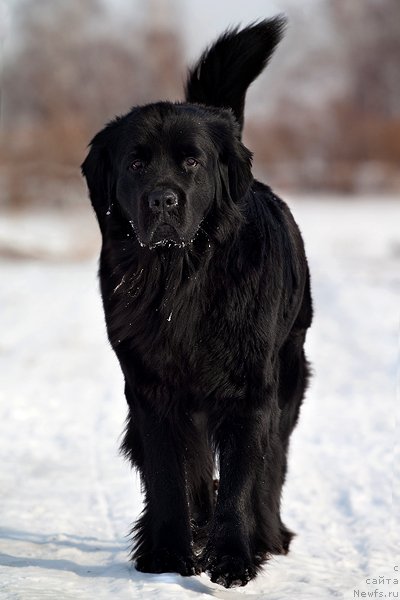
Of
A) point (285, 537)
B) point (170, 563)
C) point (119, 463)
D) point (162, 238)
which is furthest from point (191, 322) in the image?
point (119, 463)

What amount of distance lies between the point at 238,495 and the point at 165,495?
0.96 feet

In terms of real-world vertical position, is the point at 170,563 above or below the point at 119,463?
below

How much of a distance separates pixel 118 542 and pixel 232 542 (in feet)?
2.99

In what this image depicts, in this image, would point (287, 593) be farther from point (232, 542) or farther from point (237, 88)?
point (237, 88)

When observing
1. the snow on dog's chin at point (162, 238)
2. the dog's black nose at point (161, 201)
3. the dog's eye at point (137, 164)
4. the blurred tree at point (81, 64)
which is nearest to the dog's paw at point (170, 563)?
the snow on dog's chin at point (162, 238)

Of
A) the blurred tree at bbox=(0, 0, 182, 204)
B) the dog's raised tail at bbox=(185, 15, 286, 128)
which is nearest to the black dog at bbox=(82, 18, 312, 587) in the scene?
the dog's raised tail at bbox=(185, 15, 286, 128)

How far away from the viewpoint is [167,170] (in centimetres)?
354

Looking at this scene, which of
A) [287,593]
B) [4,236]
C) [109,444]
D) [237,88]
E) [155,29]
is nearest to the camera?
[287,593]

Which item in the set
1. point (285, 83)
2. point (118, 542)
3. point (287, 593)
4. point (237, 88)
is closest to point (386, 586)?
point (287, 593)

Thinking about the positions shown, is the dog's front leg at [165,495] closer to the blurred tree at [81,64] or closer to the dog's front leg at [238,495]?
the dog's front leg at [238,495]

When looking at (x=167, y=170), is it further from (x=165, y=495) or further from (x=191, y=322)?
(x=165, y=495)

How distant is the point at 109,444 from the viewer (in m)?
6.22

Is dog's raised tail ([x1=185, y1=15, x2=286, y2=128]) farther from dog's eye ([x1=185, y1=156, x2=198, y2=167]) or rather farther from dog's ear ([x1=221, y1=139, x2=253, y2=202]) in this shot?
dog's eye ([x1=185, y1=156, x2=198, y2=167])

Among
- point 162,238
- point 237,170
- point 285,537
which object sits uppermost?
point 237,170
